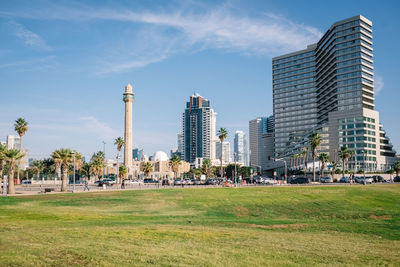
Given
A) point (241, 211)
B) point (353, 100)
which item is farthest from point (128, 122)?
point (241, 211)

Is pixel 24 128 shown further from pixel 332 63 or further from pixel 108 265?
pixel 332 63

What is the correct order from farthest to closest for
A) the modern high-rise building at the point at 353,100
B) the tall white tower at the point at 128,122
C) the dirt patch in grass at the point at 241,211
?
1. the modern high-rise building at the point at 353,100
2. the tall white tower at the point at 128,122
3. the dirt patch in grass at the point at 241,211

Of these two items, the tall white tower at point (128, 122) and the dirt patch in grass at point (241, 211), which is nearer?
the dirt patch in grass at point (241, 211)

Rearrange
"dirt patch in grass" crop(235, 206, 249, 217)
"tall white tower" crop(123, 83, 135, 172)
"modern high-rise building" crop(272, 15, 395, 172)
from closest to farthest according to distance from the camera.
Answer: "dirt patch in grass" crop(235, 206, 249, 217)
"tall white tower" crop(123, 83, 135, 172)
"modern high-rise building" crop(272, 15, 395, 172)

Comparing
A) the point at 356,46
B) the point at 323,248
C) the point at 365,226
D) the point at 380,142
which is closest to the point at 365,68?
the point at 356,46

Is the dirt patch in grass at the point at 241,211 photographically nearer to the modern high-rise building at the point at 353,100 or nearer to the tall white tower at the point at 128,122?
the tall white tower at the point at 128,122

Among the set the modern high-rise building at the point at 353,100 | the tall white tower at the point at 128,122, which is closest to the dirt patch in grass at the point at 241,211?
the tall white tower at the point at 128,122

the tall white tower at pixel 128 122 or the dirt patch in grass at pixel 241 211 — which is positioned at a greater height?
the tall white tower at pixel 128 122

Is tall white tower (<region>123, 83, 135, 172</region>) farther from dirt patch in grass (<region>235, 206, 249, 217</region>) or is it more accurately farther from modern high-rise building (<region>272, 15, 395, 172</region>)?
dirt patch in grass (<region>235, 206, 249, 217</region>)

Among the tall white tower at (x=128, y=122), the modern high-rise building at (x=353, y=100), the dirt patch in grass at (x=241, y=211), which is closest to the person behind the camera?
the dirt patch in grass at (x=241, y=211)

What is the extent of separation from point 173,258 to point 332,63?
191 m

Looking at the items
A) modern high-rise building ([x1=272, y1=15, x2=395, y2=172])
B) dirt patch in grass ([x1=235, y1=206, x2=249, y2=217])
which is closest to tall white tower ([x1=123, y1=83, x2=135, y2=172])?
modern high-rise building ([x1=272, y1=15, x2=395, y2=172])

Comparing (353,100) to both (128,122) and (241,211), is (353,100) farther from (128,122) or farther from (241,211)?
(241,211)

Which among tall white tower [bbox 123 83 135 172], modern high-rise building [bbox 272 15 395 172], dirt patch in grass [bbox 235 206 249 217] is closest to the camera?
dirt patch in grass [bbox 235 206 249 217]
